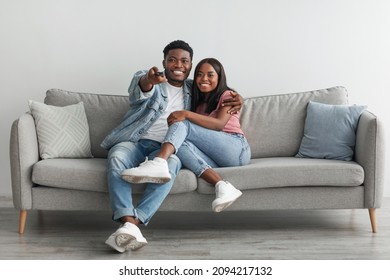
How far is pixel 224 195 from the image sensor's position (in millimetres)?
3326

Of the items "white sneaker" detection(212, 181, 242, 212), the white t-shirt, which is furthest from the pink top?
"white sneaker" detection(212, 181, 242, 212)

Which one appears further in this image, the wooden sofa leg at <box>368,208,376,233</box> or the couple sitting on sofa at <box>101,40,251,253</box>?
the wooden sofa leg at <box>368,208,376,233</box>

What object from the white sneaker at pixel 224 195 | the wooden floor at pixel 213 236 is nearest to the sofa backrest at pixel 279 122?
the wooden floor at pixel 213 236

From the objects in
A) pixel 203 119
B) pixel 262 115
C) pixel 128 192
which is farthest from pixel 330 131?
pixel 128 192

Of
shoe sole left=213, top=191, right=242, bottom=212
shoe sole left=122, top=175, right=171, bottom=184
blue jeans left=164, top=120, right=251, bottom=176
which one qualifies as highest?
blue jeans left=164, top=120, right=251, bottom=176

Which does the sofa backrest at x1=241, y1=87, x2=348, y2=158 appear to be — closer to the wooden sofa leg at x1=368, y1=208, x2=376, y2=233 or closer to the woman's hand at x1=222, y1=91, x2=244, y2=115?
the woman's hand at x1=222, y1=91, x2=244, y2=115

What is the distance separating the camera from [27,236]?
354 centimetres

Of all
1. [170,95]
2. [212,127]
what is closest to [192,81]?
[170,95]

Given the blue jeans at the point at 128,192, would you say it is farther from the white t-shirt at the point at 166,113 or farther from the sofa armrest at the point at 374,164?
the sofa armrest at the point at 374,164

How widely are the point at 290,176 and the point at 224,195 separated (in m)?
0.40

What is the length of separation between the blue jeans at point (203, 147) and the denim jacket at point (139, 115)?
0.29 m

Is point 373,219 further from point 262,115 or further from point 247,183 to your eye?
point 262,115

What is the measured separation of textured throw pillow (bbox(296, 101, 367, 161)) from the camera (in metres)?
3.74

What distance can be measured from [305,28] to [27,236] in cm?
235
